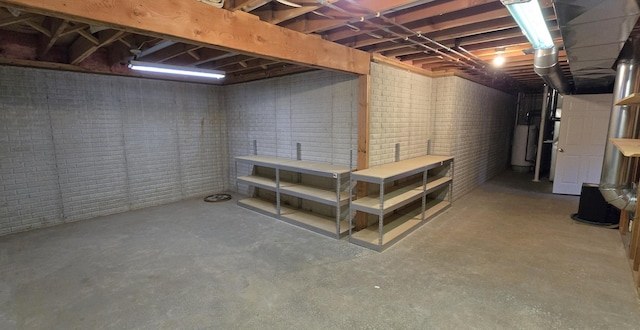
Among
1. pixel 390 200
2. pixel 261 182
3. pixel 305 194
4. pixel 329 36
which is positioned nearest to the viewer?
pixel 329 36

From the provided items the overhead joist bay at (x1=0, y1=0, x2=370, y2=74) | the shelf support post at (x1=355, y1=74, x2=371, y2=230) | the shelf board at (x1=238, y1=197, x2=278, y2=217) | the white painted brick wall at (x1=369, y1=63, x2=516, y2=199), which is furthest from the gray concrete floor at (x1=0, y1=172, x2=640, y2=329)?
the overhead joist bay at (x1=0, y1=0, x2=370, y2=74)

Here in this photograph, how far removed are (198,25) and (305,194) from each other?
266cm

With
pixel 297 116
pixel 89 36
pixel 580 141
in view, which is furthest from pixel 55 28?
pixel 580 141

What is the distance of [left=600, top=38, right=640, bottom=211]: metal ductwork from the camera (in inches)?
138

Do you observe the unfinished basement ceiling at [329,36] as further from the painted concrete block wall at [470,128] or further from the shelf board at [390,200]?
the shelf board at [390,200]

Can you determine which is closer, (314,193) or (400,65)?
(314,193)

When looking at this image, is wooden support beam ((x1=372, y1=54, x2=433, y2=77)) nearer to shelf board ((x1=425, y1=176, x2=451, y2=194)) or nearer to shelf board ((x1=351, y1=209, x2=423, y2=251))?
shelf board ((x1=425, y1=176, x2=451, y2=194))

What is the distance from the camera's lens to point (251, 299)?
2615mm

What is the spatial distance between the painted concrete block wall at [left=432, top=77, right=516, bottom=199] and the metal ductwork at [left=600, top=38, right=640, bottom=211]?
2.10 m

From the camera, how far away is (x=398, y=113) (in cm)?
461

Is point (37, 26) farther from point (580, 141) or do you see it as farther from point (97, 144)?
point (580, 141)

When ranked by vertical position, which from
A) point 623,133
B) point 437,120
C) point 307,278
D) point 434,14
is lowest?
point 307,278

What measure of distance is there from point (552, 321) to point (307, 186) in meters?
3.31

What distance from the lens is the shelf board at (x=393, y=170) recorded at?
3.53 m
